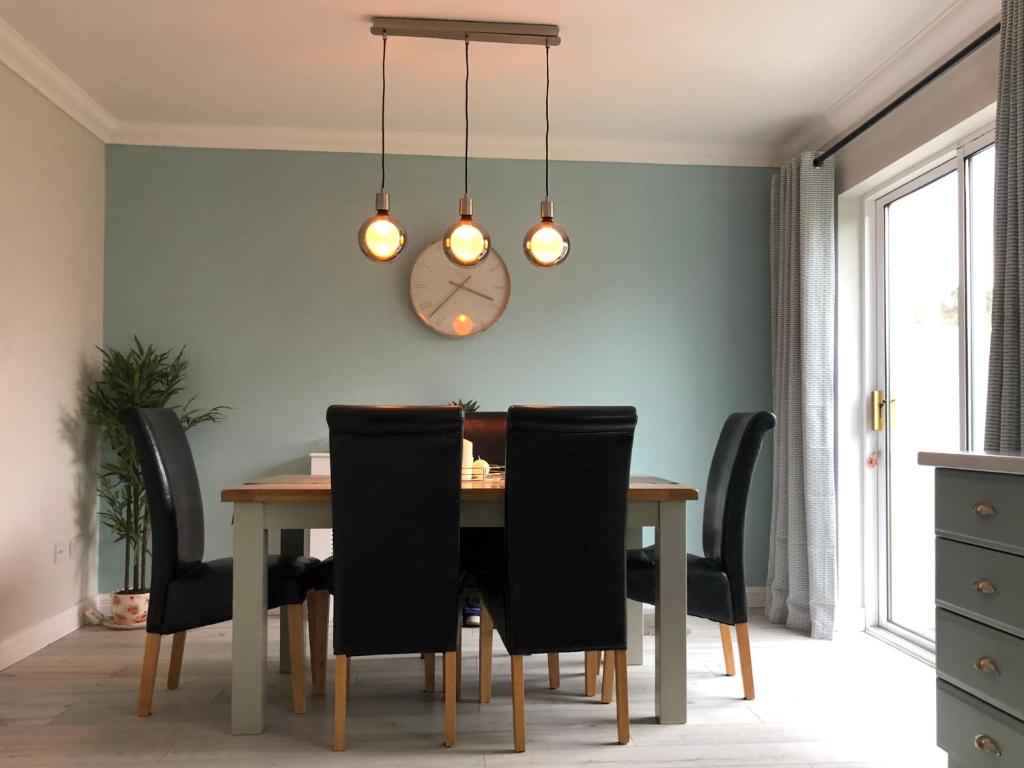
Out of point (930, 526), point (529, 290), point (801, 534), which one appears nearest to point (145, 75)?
point (529, 290)

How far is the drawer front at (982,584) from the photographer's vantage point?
1.97 meters

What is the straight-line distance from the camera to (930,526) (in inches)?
155

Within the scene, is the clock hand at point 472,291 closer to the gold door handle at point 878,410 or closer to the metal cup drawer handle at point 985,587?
the gold door handle at point 878,410

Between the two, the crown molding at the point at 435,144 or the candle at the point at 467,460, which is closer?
the candle at the point at 467,460

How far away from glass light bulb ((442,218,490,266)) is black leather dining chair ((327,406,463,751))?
43.4 inches

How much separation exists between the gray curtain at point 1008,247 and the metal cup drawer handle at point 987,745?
3.43 ft

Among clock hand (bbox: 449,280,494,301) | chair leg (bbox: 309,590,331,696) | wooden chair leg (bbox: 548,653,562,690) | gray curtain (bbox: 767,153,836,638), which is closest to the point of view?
chair leg (bbox: 309,590,331,696)

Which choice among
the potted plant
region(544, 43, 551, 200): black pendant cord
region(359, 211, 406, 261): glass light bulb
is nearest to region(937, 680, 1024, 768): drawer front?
region(359, 211, 406, 261): glass light bulb

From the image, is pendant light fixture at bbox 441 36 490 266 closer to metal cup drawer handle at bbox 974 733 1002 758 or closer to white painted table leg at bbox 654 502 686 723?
white painted table leg at bbox 654 502 686 723

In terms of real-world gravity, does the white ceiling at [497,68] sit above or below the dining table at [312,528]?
above

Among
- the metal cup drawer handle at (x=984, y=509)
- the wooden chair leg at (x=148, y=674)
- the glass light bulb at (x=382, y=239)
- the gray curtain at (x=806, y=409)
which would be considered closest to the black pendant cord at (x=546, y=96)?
the glass light bulb at (x=382, y=239)

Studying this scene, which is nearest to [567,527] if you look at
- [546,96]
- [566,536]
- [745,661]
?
[566,536]

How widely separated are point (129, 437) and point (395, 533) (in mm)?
2323

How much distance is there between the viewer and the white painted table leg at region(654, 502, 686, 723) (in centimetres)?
290
